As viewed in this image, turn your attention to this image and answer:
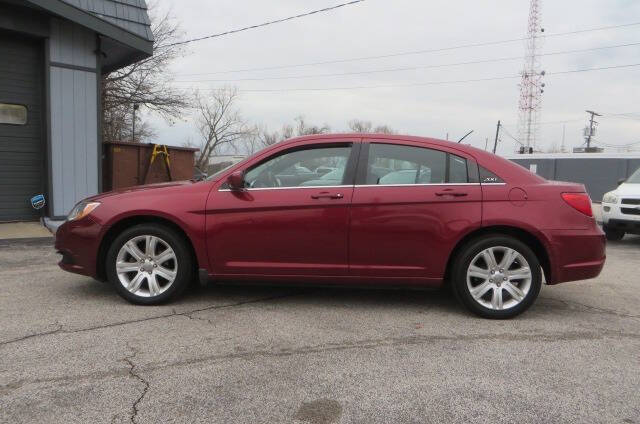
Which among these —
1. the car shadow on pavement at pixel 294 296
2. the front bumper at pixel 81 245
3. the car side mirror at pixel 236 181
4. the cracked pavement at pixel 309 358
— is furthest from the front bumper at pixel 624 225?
the front bumper at pixel 81 245

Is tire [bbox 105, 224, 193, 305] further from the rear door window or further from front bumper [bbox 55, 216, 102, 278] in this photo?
the rear door window

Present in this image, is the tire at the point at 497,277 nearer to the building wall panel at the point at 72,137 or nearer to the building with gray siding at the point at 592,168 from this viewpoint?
the building wall panel at the point at 72,137

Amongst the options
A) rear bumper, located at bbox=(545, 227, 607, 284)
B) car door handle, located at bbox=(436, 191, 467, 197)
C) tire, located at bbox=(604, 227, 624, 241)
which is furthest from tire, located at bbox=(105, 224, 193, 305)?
tire, located at bbox=(604, 227, 624, 241)

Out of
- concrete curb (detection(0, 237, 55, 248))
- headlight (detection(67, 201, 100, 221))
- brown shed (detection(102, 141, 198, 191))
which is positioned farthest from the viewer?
brown shed (detection(102, 141, 198, 191))

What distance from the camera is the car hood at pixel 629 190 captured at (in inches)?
368

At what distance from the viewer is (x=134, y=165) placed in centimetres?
1123

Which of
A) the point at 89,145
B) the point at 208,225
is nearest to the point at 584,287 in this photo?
the point at 208,225

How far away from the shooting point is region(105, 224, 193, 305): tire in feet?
15.4

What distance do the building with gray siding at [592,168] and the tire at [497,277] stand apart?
92.9ft

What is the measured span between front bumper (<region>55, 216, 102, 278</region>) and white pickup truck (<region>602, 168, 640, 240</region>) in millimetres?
8865

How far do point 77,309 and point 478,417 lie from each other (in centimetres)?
354

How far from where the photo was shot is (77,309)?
183 inches

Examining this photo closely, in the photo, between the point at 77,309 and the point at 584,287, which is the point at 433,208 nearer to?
the point at 584,287

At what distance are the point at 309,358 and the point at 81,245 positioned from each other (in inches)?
98.7
